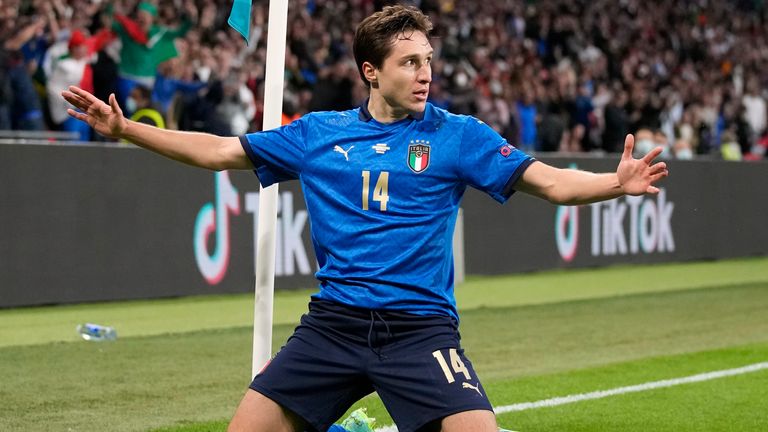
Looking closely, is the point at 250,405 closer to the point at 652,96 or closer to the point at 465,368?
the point at 465,368

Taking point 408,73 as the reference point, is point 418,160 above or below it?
below

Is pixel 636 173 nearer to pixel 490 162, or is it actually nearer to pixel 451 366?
pixel 490 162

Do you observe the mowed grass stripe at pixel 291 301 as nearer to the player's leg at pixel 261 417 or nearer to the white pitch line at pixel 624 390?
the white pitch line at pixel 624 390

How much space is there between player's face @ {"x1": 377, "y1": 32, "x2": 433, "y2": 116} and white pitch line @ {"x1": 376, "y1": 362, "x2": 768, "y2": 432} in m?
2.71

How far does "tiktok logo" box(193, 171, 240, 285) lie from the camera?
13.4m

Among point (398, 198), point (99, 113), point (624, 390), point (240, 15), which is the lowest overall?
point (624, 390)

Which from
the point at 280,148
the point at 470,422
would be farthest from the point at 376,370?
the point at 280,148

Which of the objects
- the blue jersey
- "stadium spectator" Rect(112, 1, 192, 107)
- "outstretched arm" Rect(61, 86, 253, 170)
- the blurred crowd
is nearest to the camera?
the blue jersey

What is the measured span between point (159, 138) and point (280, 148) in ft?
1.49

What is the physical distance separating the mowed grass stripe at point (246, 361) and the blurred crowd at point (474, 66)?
2.83 meters

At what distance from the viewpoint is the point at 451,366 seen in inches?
179

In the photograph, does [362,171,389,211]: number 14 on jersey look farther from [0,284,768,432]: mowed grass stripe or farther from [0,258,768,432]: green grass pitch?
[0,284,768,432]: mowed grass stripe

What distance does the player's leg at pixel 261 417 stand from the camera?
4.51 metres

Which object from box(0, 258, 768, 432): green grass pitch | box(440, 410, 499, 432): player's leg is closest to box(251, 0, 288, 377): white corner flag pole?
box(0, 258, 768, 432): green grass pitch
